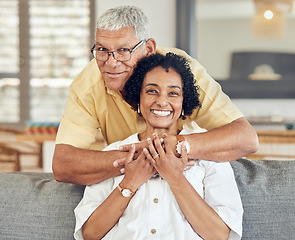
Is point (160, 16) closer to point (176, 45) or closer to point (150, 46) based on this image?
point (176, 45)

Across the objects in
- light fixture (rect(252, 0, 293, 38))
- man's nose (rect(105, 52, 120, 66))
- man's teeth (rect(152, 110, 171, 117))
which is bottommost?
man's teeth (rect(152, 110, 171, 117))

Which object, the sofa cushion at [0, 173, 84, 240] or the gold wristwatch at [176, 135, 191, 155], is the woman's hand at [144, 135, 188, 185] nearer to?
the gold wristwatch at [176, 135, 191, 155]

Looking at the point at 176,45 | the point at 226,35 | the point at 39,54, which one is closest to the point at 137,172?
the point at 176,45

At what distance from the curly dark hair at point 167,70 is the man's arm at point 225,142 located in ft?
0.45

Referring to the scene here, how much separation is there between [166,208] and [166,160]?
0.55 feet

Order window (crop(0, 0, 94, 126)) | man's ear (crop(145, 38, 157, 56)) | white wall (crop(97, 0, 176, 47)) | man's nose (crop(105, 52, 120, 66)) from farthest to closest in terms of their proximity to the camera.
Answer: window (crop(0, 0, 94, 126)), white wall (crop(97, 0, 176, 47)), man's ear (crop(145, 38, 157, 56)), man's nose (crop(105, 52, 120, 66))

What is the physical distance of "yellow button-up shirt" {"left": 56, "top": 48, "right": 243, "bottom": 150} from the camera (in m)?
1.77

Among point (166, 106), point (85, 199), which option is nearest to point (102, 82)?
point (166, 106)

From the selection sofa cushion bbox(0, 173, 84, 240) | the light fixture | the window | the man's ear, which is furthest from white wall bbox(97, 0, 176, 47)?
sofa cushion bbox(0, 173, 84, 240)

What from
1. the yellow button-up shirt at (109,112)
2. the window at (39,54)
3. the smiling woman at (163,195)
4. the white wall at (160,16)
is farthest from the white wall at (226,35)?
the smiling woman at (163,195)

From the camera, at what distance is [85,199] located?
1.54 m

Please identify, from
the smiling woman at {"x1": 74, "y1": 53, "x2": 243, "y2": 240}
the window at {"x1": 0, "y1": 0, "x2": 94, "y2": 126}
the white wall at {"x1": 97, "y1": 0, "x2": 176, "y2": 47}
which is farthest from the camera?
the window at {"x1": 0, "y1": 0, "x2": 94, "y2": 126}

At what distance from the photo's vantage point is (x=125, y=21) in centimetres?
171

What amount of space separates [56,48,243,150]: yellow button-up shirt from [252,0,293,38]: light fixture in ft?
8.44
